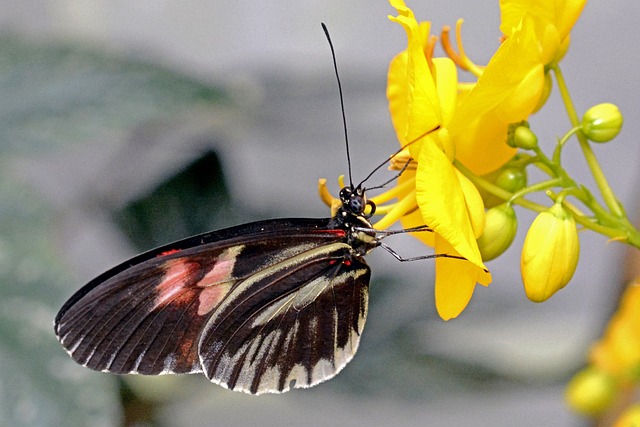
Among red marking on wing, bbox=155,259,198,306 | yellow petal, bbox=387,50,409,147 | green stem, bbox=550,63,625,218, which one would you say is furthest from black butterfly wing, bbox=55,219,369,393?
green stem, bbox=550,63,625,218

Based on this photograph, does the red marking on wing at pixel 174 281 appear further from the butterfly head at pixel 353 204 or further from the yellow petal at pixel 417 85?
the yellow petal at pixel 417 85

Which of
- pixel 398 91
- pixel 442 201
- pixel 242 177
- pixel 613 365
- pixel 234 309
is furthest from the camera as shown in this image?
pixel 242 177

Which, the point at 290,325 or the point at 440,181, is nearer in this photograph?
the point at 440,181

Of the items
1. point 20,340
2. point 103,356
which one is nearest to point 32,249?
point 20,340

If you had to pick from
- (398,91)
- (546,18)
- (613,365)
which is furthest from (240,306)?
(613,365)

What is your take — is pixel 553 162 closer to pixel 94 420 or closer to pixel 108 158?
pixel 94 420

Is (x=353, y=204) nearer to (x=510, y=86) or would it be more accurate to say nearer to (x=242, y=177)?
(x=510, y=86)

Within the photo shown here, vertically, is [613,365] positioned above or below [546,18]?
below
